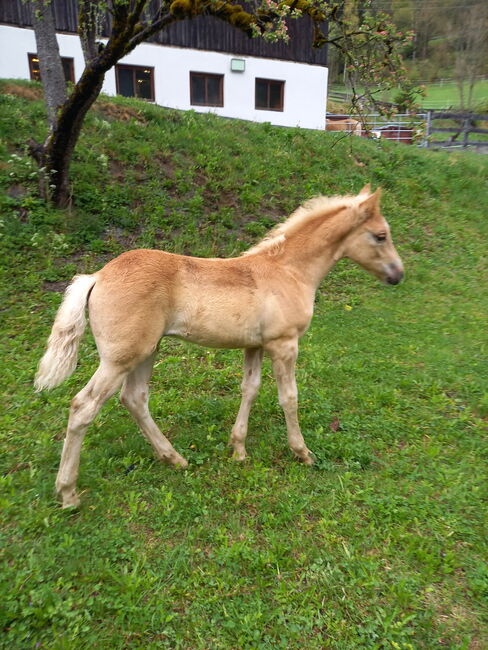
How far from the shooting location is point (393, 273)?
4.42m

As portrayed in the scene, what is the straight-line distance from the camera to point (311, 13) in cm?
680

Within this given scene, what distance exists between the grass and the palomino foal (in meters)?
0.38

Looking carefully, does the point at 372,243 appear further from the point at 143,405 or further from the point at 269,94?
the point at 269,94

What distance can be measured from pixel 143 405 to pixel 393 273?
101 inches

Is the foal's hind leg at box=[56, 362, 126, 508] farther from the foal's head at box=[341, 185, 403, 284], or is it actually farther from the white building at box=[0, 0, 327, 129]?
the white building at box=[0, 0, 327, 129]

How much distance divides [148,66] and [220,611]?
1930 centimetres

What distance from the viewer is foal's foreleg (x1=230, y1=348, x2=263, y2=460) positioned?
4.18 meters

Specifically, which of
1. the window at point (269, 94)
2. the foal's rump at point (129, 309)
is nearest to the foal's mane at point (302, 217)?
the foal's rump at point (129, 309)

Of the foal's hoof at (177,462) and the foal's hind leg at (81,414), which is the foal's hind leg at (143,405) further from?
the foal's hind leg at (81,414)

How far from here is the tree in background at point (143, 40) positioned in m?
6.28

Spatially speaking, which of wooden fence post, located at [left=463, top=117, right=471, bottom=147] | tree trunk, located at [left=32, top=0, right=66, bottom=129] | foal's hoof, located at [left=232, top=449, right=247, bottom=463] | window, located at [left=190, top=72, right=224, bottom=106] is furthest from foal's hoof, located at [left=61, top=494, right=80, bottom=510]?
wooden fence post, located at [left=463, top=117, right=471, bottom=147]

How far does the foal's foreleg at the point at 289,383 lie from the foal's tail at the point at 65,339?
1522mm

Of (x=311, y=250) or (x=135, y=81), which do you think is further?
(x=135, y=81)

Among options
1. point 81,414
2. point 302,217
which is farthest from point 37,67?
point 81,414
